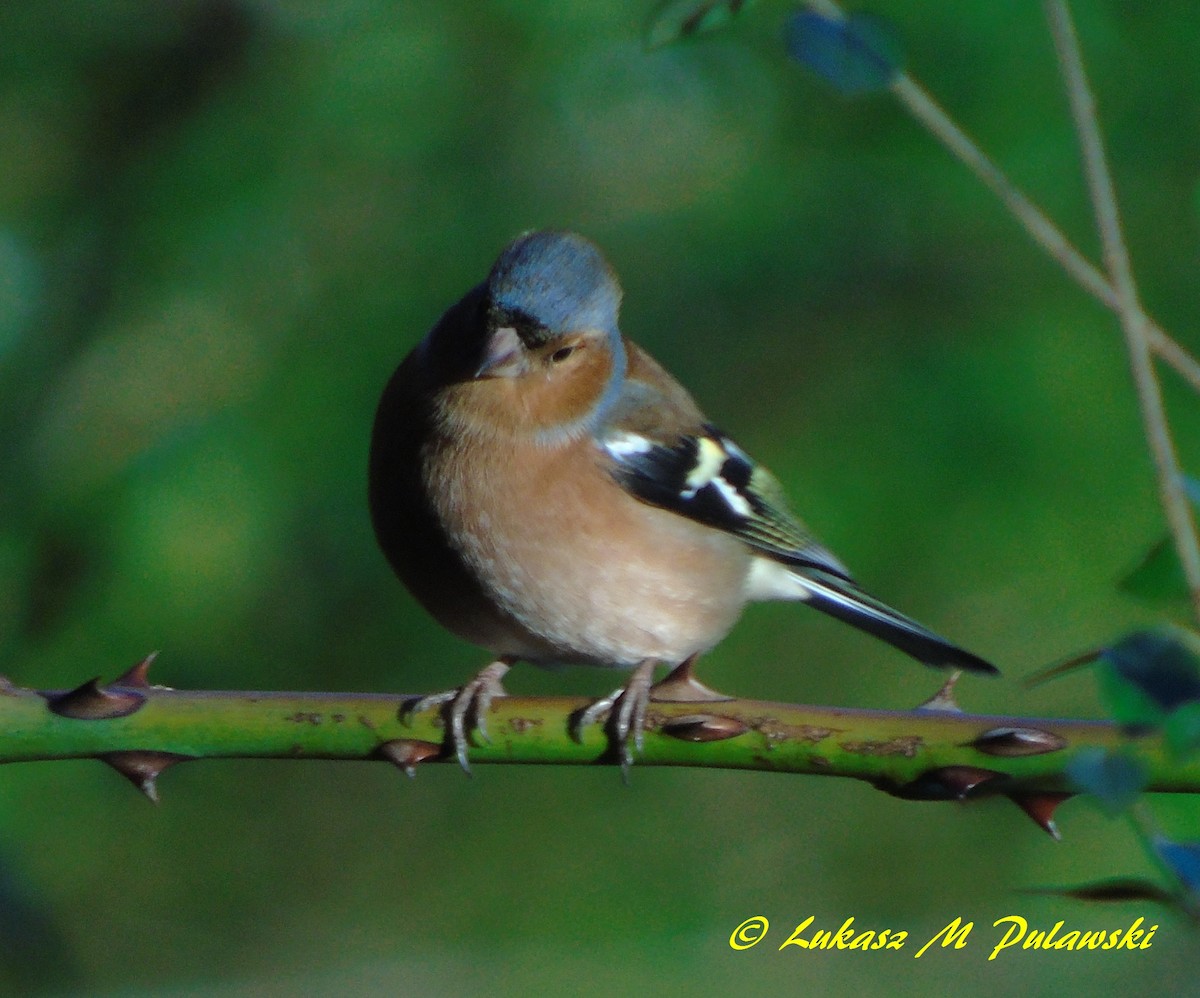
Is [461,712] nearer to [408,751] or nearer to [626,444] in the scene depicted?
[408,751]

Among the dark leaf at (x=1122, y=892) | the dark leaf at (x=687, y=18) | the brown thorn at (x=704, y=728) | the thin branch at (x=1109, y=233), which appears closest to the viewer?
the dark leaf at (x=1122, y=892)

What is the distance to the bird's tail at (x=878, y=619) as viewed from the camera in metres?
3.30

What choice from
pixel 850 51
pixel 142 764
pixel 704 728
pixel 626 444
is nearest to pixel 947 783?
pixel 704 728

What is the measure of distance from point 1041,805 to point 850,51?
0.87 metres

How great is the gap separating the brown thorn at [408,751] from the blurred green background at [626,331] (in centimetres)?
251

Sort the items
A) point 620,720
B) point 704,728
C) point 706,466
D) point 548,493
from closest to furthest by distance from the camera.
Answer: point 704,728
point 620,720
point 548,493
point 706,466

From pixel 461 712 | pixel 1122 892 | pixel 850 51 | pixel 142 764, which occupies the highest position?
pixel 850 51

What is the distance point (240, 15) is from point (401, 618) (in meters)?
2.19

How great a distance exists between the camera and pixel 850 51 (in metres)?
1.35

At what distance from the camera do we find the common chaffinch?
120 inches

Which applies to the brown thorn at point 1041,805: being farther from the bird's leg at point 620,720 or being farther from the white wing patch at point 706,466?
the white wing patch at point 706,466

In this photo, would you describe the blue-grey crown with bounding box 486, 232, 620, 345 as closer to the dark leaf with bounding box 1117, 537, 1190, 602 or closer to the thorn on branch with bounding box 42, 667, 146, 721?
the thorn on branch with bounding box 42, 667, 146, 721

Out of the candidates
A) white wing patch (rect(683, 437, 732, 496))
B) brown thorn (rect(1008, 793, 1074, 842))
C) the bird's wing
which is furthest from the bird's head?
brown thorn (rect(1008, 793, 1074, 842))

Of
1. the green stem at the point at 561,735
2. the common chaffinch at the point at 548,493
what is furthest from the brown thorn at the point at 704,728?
the common chaffinch at the point at 548,493
